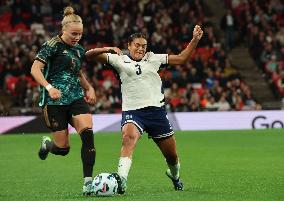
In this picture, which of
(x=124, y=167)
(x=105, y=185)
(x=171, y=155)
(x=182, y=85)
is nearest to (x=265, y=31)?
(x=182, y=85)

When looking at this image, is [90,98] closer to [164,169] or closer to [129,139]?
[129,139]

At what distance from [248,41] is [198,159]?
16.4m

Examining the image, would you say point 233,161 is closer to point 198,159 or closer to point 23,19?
point 198,159

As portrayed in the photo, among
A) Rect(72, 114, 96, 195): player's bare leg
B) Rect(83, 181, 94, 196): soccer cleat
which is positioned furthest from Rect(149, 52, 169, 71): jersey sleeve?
Rect(83, 181, 94, 196): soccer cleat

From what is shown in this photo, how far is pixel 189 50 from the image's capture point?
9.26 meters

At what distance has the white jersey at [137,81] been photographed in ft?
30.3

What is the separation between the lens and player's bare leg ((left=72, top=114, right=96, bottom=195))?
8.89 meters

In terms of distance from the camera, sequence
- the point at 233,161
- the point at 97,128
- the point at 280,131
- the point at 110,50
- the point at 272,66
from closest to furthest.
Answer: the point at 110,50 < the point at 233,161 < the point at 280,131 < the point at 97,128 < the point at 272,66

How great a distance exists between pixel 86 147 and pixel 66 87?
787mm

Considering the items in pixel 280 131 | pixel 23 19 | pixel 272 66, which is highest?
pixel 23 19

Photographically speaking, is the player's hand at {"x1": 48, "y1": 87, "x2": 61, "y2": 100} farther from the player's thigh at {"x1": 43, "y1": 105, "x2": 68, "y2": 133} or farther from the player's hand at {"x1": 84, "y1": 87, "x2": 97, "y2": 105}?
the player's hand at {"x1": 84, "y1": 87, "x2": 97, "y2": 105}

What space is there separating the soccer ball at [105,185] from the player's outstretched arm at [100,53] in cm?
150

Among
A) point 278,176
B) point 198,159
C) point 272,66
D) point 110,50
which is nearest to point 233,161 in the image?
point 198,159

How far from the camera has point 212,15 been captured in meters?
32.5
